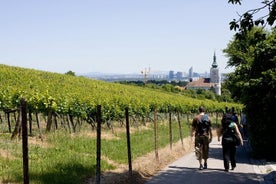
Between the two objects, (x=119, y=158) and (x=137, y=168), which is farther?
(x=119, y=158)

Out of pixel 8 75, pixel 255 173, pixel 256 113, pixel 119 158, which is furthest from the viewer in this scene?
pixel 8 75

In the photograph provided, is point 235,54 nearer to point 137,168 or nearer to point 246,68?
point 246,68

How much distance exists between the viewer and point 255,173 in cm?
1161

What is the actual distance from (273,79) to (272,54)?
3.87ft

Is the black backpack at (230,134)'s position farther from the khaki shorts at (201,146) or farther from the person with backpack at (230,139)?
the khaki shorts at (201,146)

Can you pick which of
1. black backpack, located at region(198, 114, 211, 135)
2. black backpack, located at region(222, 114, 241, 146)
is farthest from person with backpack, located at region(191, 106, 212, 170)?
black backpack, located at region(222, 114, 241, 146)

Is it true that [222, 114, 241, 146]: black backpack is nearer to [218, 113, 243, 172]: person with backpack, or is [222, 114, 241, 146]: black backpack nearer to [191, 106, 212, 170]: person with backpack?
[218, 113, 243, 172]: person with backpack

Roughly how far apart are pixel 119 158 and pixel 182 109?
1271 inches

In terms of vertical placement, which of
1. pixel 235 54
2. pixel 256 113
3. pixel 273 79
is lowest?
pixel 256 113

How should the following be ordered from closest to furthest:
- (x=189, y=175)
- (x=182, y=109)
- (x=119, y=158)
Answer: (x=189, y=175) < (x=119, y=158) < (x=182, y=109)

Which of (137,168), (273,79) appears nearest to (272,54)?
(273,79)

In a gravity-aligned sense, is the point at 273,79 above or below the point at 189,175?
above

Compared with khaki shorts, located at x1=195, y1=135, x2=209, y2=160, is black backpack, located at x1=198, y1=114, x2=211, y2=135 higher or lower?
higher

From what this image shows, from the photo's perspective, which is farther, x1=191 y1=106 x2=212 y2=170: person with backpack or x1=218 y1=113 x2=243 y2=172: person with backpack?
x1=191 y1=106 x2=212 y2=170: person with backpack
